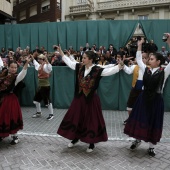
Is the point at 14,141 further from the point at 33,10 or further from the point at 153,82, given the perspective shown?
the point at 33,10

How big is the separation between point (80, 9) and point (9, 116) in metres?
24.7

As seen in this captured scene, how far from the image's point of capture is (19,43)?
16.4 meters

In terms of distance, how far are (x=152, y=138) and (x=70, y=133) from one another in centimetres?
145

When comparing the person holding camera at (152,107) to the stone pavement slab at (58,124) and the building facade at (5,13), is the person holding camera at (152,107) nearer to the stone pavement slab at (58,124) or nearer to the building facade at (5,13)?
the stone pavement slab at (58,124)

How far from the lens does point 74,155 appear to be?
420 cm

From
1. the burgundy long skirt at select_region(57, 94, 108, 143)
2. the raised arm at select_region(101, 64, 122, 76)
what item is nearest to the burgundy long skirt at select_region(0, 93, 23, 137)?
the burgundy long skirt at select_region(57, 94, 108, 143)

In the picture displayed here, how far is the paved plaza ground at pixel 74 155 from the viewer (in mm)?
3781

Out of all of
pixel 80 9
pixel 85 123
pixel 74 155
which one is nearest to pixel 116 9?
pixel 80 9

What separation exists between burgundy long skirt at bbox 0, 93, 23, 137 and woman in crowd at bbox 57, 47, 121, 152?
0.95 meters

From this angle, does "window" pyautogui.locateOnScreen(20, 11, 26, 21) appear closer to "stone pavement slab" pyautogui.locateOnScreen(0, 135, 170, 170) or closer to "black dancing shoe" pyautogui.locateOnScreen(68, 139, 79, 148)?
"stone pavement slab" pyautogui.locateOnScreen(0, 135, 170, 170)

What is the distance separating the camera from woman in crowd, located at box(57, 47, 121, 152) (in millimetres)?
4223

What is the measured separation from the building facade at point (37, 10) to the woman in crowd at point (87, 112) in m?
25.9

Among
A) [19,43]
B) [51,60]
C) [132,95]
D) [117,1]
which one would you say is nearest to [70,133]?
[132,95]

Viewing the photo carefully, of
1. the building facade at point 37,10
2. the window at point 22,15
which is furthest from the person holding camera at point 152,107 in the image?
the window at point 22,15
